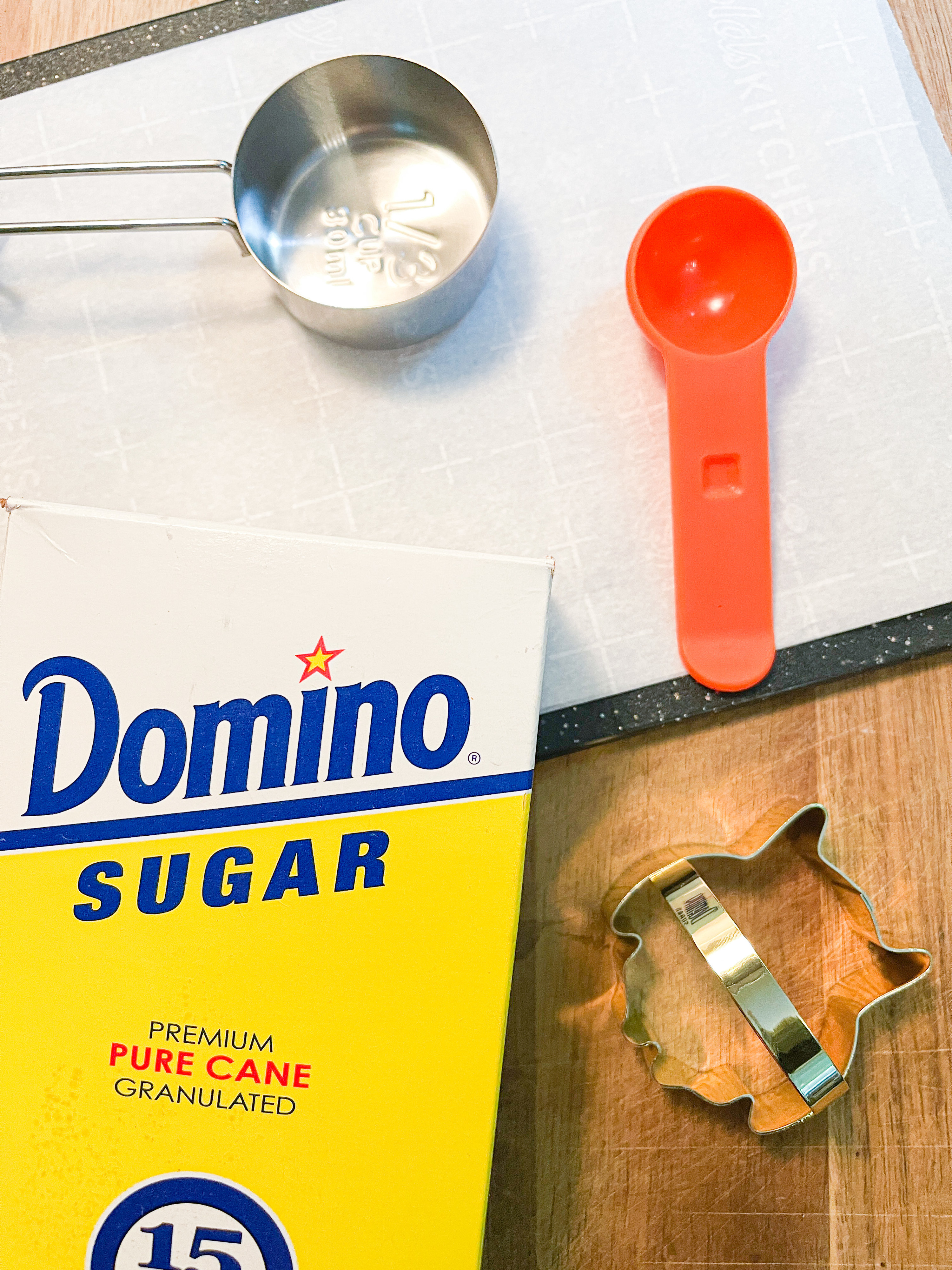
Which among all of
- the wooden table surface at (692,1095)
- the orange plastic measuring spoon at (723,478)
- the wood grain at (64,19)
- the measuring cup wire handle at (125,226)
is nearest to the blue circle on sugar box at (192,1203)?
the wooden table surface at (692,1095)

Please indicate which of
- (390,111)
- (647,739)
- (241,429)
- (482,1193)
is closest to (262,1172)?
(482,1193)

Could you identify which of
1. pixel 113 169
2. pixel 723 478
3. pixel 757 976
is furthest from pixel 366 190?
pixel 757 976

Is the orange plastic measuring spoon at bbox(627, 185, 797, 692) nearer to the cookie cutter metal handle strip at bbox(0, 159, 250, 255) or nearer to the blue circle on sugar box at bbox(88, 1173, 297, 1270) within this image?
the cookie cutter metal handle strip at bbox(0, 159, 250, 255)

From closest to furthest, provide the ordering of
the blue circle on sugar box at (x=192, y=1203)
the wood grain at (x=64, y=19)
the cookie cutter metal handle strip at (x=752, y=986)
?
the blue circle on sugar box at (x=192, y=1203) < the cookie cutter metal handle strip at (x=752, y=986) < the wood grain at (x=64, y=19)

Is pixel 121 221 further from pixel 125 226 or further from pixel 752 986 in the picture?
pixel 752 986

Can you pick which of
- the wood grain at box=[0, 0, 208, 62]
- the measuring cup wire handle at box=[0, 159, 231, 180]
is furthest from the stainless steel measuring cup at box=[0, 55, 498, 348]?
the wood grain at box=[0, 0, 208, 62]

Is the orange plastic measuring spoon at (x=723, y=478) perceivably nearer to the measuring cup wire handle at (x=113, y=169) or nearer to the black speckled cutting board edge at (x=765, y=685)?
the black speckled cutting board edge at (x=765, y=685)
